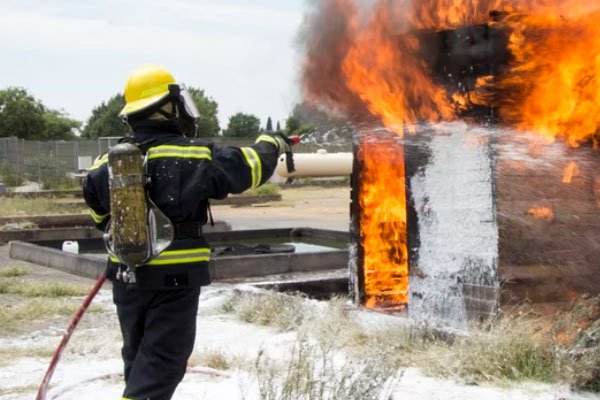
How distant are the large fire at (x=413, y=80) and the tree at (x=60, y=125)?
7221 centimetres

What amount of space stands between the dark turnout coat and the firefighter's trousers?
0.08 m

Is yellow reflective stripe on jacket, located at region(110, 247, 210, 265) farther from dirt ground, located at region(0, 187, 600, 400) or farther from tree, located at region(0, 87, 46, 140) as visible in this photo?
tree, located at region(0, 87, 46, 140)

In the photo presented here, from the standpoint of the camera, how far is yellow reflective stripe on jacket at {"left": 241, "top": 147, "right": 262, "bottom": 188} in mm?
3904

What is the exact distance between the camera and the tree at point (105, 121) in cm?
6725

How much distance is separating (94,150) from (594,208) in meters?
33.2

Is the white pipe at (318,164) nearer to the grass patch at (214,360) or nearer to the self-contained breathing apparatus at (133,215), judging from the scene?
the grass patch at (214,360)

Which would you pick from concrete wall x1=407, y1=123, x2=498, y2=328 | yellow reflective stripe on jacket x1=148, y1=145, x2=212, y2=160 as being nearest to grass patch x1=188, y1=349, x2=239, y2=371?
concrete wall x1=407, y1=123, x2=498, y2=328

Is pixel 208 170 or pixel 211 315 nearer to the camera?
pixel 208 170

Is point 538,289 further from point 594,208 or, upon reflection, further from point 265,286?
point 265,286

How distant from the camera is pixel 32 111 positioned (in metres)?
59.3

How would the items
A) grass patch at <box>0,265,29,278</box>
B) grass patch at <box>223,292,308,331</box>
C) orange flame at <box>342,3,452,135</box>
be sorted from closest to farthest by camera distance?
orange flame at <box>342,3,452,135</box>
grass patch at <box>223,292,308,331</box>
grass patch at <box>0,265,29,278</box>

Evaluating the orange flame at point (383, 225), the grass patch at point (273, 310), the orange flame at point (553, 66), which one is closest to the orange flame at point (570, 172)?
the orange flame at point (553, 66)

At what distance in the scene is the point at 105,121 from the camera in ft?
234

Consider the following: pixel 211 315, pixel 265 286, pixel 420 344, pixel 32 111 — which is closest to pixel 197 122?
pixel 420 344
